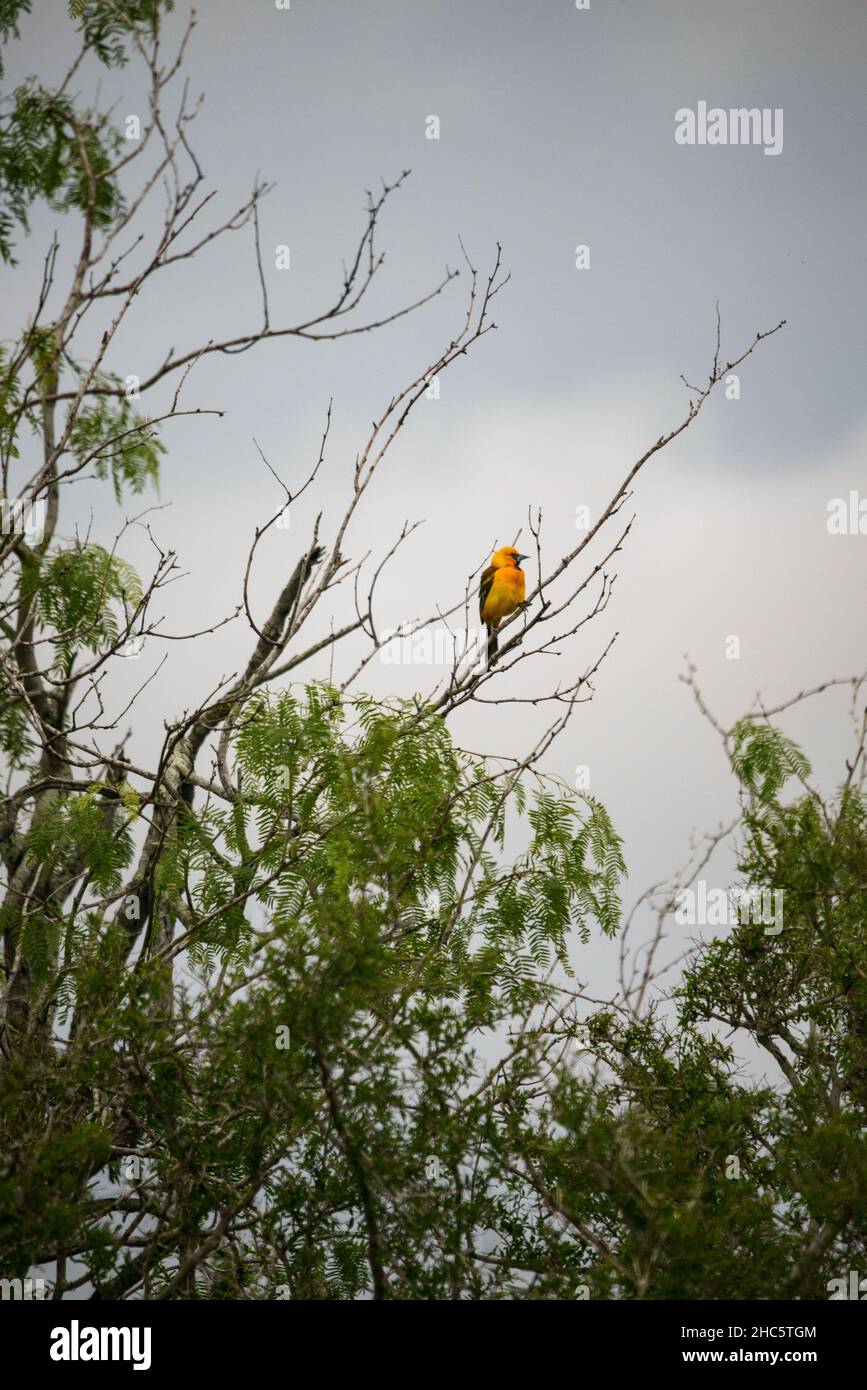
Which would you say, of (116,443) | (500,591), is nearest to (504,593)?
(500,591)

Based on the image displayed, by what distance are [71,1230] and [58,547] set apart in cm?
369

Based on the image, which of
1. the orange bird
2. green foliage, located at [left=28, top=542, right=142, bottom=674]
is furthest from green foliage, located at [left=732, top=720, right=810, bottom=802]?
the orange bird

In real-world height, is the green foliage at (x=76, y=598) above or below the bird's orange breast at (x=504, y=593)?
below

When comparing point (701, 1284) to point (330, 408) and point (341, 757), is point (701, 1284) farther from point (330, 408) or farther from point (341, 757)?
point (330, 408)

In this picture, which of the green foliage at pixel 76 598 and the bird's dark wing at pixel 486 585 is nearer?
the green foliage at pixel 76 598

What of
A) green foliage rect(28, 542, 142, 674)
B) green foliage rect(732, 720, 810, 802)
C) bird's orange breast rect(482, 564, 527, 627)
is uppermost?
bird's orange breast rect(482, 564, 527, 627)

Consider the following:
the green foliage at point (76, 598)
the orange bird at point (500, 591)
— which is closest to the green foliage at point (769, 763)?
the green foliage at point (76, 598)

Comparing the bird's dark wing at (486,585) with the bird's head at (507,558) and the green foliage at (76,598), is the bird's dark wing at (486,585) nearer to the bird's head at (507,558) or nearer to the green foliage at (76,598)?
the bird's head at (507,558)

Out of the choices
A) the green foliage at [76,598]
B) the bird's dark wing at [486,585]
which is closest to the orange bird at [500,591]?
the bird's dark wing at [486,585]

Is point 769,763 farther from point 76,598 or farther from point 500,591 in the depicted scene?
point 500,591

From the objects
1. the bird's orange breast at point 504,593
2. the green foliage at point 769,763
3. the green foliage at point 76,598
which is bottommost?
the green foliage at point 769,763

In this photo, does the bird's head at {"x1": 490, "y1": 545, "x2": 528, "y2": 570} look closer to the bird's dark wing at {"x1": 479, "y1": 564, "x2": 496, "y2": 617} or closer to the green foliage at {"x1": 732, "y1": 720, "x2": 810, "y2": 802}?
the bird's dark wing at {"x1": 479, "y1": 564, "x2": 496, "y2": 617}

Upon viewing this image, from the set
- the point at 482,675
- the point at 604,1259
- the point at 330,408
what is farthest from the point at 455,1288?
the point at 330,408

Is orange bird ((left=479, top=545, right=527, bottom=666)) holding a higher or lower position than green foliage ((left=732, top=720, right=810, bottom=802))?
higher
